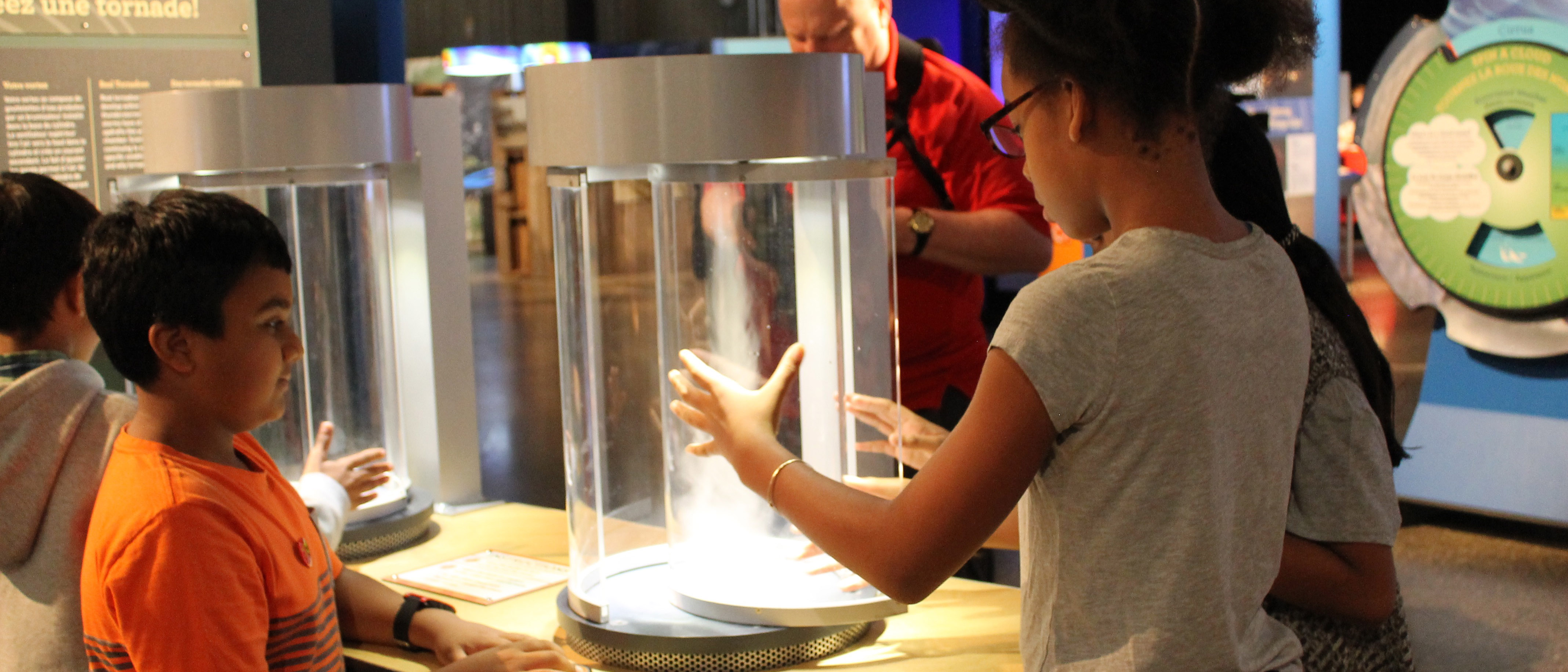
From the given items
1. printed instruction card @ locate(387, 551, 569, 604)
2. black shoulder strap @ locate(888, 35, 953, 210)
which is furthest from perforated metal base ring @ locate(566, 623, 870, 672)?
black shoulder strap @ locate(888, 35, 953, 210)

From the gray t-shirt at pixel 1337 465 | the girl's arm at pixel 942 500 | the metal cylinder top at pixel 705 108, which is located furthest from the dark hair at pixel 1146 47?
the metal cylinder top at pixel 705 108

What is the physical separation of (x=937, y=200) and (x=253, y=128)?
1.14 meters

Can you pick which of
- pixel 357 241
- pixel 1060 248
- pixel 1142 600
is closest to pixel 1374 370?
pixel 1142 600

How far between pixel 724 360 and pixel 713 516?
21 cm

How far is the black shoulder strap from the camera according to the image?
7.77 ft

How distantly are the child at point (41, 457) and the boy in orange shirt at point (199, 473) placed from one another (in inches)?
2.4

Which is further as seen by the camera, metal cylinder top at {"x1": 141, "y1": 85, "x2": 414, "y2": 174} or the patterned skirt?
metal cylinder top at {"x1": 141, "y1": 85, "x2": 414, "y2": 174}

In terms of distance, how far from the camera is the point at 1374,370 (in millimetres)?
1370

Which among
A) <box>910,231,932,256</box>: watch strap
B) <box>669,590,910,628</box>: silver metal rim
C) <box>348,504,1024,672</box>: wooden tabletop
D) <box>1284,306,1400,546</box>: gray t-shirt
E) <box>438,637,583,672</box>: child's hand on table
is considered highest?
<box>910,231,932,256</box>: watch strap

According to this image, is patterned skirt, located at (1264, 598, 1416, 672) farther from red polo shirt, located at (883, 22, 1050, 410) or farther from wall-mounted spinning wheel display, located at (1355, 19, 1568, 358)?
wall-mounted spinning wheel display, located at (1355, 19, 1568, 358)

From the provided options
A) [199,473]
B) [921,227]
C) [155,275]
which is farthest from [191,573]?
[921,227]

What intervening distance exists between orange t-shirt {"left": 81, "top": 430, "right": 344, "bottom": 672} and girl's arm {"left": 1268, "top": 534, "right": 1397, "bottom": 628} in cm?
100

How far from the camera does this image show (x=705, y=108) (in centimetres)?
151

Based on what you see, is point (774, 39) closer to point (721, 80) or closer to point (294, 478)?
point (294, 478)
